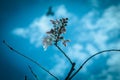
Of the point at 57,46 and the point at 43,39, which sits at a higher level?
the point at 43,39

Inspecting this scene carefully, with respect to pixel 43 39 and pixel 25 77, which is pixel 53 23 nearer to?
pixel 43 39

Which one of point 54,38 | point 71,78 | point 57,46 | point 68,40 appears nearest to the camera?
point 71,78

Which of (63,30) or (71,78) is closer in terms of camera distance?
(71,78)

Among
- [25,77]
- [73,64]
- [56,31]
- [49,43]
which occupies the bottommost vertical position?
[25,77]

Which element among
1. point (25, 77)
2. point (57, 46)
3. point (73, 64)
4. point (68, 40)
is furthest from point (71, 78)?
point (68, 40)

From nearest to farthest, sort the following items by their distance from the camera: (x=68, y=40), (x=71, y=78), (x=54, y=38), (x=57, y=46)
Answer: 1. (x=71, y=78)
2. (x=57, y=46)
3. (x=54, y=38)
4. (x=68, y=40)

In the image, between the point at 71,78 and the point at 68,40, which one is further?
the point at 68,40

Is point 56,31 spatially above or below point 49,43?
above

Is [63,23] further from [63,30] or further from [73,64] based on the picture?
[73,64]

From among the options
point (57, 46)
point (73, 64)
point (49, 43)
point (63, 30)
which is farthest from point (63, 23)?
point (73, 64)
